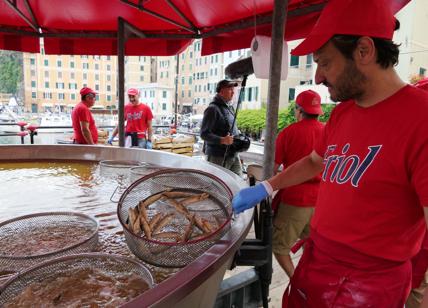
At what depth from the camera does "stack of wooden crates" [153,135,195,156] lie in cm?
867

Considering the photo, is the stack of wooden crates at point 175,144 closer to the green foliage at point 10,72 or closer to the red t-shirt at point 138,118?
the red t-shirt at point 138,118

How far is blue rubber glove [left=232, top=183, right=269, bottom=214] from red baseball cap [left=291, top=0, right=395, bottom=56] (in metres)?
0.77

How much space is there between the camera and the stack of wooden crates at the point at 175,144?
8672mm

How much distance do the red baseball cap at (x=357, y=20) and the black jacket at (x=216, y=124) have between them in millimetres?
2891

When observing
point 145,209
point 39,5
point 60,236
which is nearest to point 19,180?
point 60,236

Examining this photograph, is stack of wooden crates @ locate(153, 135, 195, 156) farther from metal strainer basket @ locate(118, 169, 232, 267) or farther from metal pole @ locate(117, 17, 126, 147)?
metal strainer basket @ locate(118, 169, 232, 267)

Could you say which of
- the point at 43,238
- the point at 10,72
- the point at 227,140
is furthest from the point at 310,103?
the point at 10,72

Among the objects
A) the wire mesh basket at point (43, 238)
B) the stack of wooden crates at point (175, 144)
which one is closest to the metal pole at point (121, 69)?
the wire mesh basket at point (43, 238)

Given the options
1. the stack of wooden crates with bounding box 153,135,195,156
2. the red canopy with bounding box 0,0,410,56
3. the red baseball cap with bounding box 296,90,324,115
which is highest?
the red canopy with bounding box 0,0,410,56

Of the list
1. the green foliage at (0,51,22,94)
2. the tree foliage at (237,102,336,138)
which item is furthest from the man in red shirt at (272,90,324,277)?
the green foliage at (0,51,22,94)

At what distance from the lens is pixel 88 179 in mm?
3055

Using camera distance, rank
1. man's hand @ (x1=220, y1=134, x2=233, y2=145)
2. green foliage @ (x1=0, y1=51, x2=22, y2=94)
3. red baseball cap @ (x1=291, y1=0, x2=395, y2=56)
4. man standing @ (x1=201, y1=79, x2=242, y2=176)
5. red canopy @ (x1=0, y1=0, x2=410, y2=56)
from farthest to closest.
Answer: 1. green foliage @ (x1=0, y1=51, x2=22, y2=94)
2. man standing @ (x1=201, y1=79, x2=242, y2=176)
3. man's hand @ (x1=220, y1=134, x2=233, y2=145)
4. red canopy @ (x1=0, y1=0, x2=410, y2=56)
5. red baseball cap @ (x1=291, y1=0, x2=395, y2=56)

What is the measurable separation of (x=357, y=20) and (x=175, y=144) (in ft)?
26.2

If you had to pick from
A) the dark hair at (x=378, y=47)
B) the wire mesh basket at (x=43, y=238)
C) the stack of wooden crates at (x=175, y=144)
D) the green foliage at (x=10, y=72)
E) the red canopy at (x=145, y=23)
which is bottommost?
the stack of wooden crates at (x=175, y=144)
